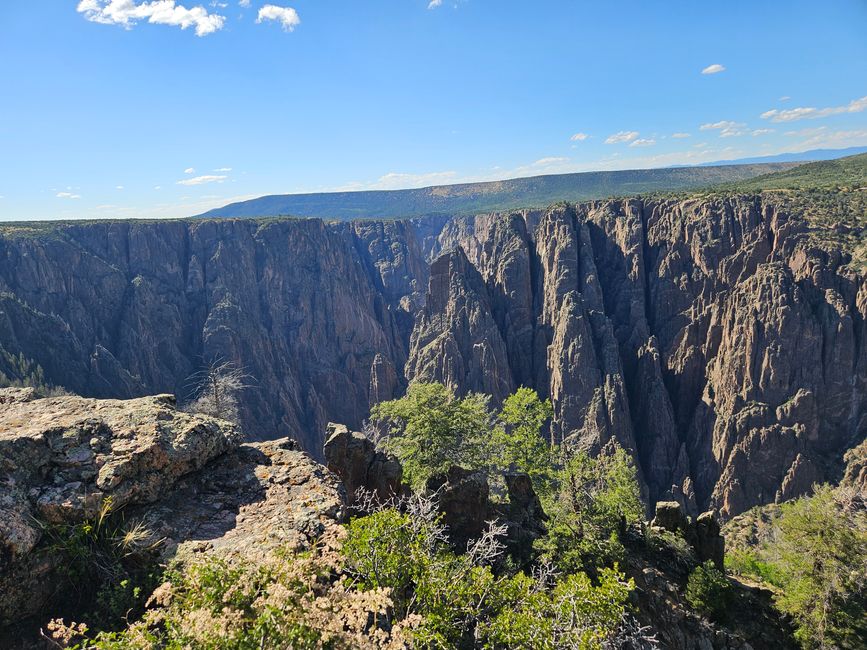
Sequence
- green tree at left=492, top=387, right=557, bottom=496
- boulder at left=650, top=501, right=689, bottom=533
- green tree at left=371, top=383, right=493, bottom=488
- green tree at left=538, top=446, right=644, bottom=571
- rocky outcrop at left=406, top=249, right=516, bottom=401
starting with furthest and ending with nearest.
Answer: rocky outcrop at left=406, top=249, right=516, bottom=401
boulder at left=650, top=501, right=689, bottom=533
green tree at left=492, top=387, right=557, bottom=496
green tree at left=371, top=383, right=493, bottom=488
green tree at left=538, top=446, right=644, bottom=571

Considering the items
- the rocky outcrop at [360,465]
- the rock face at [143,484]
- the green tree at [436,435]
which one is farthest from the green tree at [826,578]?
the rock face at [143,484]

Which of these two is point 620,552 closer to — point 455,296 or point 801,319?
point 801,319

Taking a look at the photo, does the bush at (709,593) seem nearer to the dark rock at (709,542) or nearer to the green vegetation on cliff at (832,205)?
the dark rock at (709,542)

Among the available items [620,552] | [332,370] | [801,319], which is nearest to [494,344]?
[332,370]

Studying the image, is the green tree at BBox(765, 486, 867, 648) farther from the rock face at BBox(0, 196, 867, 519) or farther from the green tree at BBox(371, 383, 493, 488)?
the rock face at BBox(0, 196, 867, 519)

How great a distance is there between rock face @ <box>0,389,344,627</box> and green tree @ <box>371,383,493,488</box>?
1115cm

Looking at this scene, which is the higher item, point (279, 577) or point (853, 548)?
point (279, 577)

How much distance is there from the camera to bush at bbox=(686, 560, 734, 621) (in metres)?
22.2

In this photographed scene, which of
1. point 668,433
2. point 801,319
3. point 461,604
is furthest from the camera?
point 668,433

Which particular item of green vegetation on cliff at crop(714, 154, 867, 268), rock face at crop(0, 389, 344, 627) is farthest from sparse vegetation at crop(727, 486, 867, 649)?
green vegetation on cliff at crop(714, 154, 867, 268)

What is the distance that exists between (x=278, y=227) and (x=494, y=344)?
66316mm

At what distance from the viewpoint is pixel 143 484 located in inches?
A: 456

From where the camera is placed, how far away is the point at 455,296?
100 meters

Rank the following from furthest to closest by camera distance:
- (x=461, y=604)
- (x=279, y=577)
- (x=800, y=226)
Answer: (x=800, y=226) < (x=461, y=604) < (x=279, y=577)
